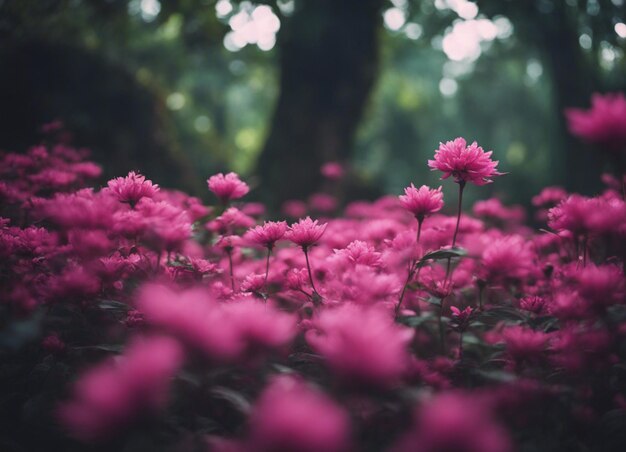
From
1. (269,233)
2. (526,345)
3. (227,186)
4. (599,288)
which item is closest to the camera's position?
(599,288)

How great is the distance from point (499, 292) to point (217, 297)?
5.36 ft

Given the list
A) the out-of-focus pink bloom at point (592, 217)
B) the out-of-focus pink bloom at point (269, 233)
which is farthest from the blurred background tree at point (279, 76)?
the out-of-focus pink bloom at point (269, 233)

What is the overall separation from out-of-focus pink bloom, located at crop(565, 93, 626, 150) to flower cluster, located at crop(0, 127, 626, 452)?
0.22m

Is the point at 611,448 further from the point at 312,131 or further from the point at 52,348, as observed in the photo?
the point at 312,131

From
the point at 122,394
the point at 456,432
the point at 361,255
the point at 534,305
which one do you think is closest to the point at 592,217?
the point at 534,305

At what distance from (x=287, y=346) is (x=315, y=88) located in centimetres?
497

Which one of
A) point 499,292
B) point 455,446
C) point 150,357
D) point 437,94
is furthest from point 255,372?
point 437,94

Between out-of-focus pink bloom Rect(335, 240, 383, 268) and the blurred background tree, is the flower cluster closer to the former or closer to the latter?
out-of-focus pink bloom Rect(335, 240, 383, 268)

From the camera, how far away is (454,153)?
5.08 feet

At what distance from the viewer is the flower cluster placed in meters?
0.73

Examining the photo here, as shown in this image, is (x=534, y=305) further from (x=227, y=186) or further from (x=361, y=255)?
(x=227, y=186)

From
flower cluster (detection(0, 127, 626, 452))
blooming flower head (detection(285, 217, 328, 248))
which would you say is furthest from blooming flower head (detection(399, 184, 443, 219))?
blooming flower head (detection(285, 217, 328, 248))

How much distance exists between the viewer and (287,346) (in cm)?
144

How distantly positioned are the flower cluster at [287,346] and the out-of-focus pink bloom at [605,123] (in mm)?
223
